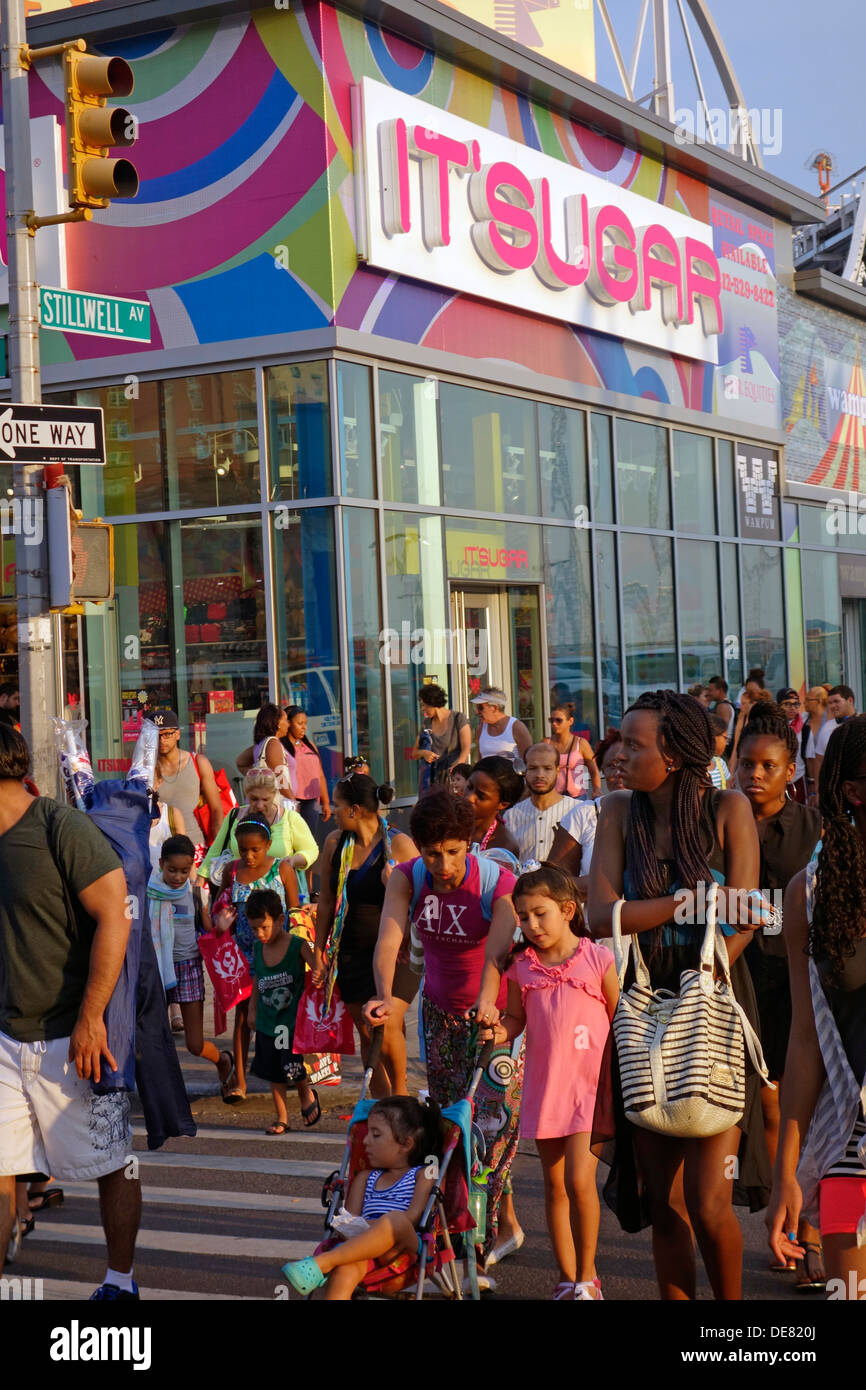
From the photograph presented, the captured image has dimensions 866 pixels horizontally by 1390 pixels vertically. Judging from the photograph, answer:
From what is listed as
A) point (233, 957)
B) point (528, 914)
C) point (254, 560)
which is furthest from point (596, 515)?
point (528, 914)

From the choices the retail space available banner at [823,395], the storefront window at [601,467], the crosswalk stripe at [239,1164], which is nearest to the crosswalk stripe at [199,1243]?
the crosswalk stripe at [239,1164]

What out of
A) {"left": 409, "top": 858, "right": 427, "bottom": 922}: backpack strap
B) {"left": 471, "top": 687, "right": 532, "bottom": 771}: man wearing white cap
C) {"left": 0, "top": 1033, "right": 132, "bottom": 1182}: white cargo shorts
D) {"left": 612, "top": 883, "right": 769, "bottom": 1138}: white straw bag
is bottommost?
{"left": 0, "top": 1033, "right": 132, "bottom": 1182}: white cargo shorts

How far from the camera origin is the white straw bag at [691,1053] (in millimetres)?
4301

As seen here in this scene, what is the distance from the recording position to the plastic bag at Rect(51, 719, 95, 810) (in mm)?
6117

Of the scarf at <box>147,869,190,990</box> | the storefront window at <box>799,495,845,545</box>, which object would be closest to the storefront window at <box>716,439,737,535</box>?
the storefront window at <box>799,495,845,545</box>

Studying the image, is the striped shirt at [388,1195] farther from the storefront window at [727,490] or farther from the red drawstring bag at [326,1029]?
the storefront window at [727,490]

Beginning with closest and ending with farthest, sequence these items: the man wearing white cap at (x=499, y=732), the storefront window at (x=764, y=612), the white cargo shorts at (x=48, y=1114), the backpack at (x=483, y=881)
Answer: the white cargo shorts at (x=48, y=1114) → the backpack at (x=483, y=881) → the man wearing white cap at (x=499, y=732) → the storefront window at (x=764, y=612)

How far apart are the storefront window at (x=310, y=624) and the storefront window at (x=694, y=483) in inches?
333

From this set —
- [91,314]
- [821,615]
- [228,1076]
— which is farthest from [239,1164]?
[821,615]

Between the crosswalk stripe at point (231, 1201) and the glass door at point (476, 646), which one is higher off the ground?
the glass door at point (476, 646)

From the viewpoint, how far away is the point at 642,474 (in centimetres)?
2175

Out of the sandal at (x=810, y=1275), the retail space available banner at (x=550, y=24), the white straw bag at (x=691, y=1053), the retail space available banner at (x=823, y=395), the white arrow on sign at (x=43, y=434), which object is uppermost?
the retail space available banner at (x=550, y=24)

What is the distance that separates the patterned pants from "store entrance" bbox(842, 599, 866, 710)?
23896 mm

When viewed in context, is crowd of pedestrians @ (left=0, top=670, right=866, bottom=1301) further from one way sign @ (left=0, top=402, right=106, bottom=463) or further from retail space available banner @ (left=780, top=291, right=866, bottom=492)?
retail space available banner @ (left=780, top=291, right=866, bottom=492)
